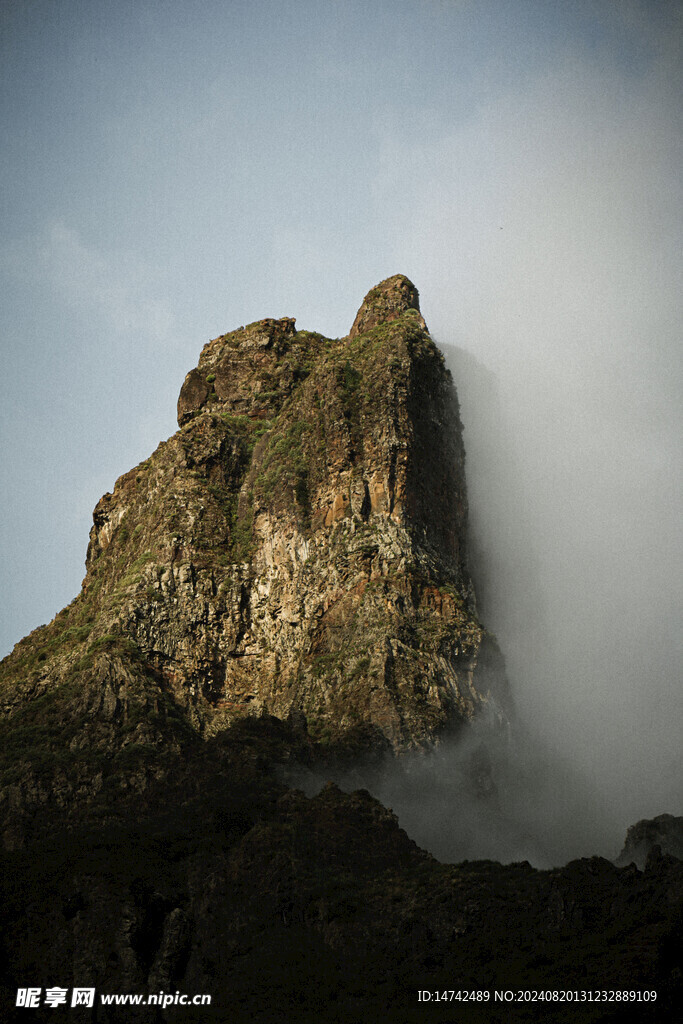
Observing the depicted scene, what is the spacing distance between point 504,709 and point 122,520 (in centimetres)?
A: 4134

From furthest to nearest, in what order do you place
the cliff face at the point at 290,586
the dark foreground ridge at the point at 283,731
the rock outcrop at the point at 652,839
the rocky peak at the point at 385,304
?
the rocky peak at the point at 385,304, the cliff face at the point at 290,586, the rock outcrop at the point at 652,839, the dark foreground ridge at the point at 283,731

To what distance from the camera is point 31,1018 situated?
52375 millimetres

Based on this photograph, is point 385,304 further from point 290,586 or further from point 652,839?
point 652,839

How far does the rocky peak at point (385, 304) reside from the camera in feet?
378

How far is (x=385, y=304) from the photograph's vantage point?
116688 millimetres

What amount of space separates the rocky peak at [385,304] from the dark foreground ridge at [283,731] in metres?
0.45

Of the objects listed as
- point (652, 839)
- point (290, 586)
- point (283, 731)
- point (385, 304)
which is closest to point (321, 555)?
point (290, 586)

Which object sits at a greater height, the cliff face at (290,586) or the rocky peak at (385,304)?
the rocky peak at (385,304)

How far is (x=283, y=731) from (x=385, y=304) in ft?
194

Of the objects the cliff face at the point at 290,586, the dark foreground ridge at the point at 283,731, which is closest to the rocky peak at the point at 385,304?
the dark foreground ridge at the point at 283,731

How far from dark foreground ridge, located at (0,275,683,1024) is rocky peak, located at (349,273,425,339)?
450 mm

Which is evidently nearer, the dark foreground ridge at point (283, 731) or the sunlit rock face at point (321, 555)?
the dark foreground ridge at point (283, 731)

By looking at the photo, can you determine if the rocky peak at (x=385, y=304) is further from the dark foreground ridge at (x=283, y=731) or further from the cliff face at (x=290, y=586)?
the cliff face at (x=290, y=586)

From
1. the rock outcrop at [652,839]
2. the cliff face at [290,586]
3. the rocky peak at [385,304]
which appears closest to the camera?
the rock outcrop at [652,839]
